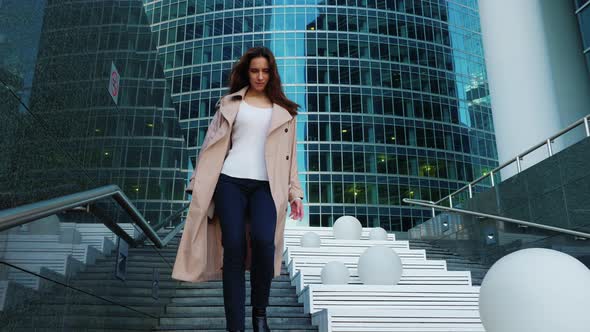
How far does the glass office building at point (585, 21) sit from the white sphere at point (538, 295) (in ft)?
56.3

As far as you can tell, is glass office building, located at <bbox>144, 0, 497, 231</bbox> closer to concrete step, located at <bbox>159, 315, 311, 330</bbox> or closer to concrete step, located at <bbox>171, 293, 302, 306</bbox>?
concrete step, located at <bbox>171, 293, 302, 306</bbox>

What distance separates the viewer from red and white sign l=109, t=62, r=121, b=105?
445 cm

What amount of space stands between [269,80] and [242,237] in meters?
1.20

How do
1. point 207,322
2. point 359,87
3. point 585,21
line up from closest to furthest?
point 207,322 < point 585,21 < point 359,87

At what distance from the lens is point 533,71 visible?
16828mm

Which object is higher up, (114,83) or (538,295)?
(114,83)

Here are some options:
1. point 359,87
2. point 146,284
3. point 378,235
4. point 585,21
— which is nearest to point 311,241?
point 378,235

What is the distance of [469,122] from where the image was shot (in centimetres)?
4916

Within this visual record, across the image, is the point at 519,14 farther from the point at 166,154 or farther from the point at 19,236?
the point at 19,236

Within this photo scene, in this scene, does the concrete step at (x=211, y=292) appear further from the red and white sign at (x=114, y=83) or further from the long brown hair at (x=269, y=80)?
the long brown hair at (x=269, y=80)

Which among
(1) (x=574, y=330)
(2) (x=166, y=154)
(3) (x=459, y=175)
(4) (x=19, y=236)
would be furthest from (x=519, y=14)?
(3) (x=459, y=175)

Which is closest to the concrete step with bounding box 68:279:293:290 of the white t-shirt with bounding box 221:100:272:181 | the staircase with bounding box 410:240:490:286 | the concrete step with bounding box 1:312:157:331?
the concrete step with bounding box 1:312:157:331

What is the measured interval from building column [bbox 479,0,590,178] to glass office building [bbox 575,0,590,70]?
0.18 meters

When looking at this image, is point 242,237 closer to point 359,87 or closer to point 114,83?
point 114,83
